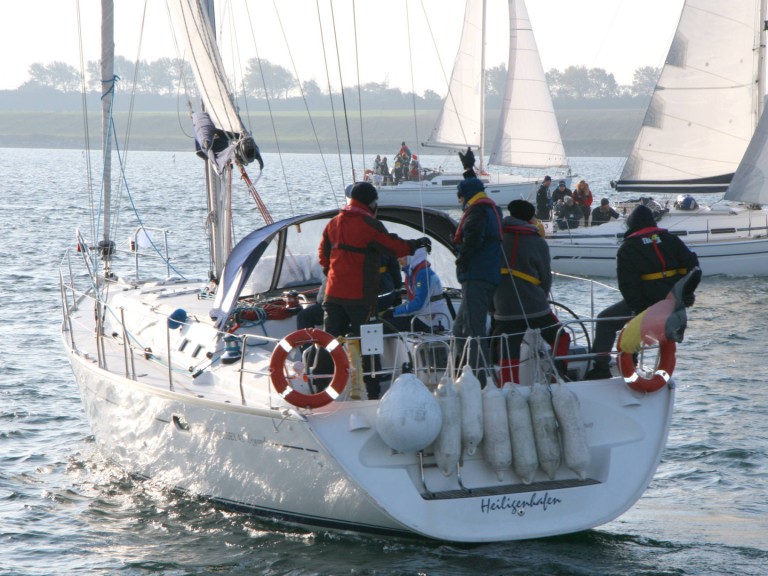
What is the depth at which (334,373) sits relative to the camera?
22.1ft

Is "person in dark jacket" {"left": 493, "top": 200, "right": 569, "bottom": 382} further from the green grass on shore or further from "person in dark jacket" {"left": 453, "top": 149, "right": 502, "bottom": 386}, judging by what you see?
the green grass on shore

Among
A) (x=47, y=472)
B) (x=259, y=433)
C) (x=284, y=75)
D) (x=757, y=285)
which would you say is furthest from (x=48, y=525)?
(x=284, y=75)

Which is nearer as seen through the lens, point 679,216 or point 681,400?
point 681,400

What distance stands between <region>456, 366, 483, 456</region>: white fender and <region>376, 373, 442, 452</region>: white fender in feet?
0.67

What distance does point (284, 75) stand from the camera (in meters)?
158

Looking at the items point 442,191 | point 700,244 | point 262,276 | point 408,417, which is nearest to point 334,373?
point 408,417

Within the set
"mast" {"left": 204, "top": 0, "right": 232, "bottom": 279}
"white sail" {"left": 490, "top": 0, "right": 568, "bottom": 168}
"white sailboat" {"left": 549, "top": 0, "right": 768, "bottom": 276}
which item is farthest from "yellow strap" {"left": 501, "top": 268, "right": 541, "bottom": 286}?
"white sail" {"left": 490, "top": 0, "right": 568, "bottom": 168}

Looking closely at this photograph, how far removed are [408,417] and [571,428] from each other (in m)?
1.14

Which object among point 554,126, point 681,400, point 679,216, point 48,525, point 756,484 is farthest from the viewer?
point 554,126

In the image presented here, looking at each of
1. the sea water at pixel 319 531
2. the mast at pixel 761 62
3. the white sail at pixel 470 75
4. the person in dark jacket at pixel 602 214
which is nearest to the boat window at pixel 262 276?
the sea water at pixel 319 531

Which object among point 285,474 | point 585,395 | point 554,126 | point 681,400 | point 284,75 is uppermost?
point 284,75

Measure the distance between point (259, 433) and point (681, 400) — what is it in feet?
22.1

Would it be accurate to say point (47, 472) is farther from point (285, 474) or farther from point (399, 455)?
point (399, 455)

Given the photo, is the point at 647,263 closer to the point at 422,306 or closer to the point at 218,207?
the point at 422,306
